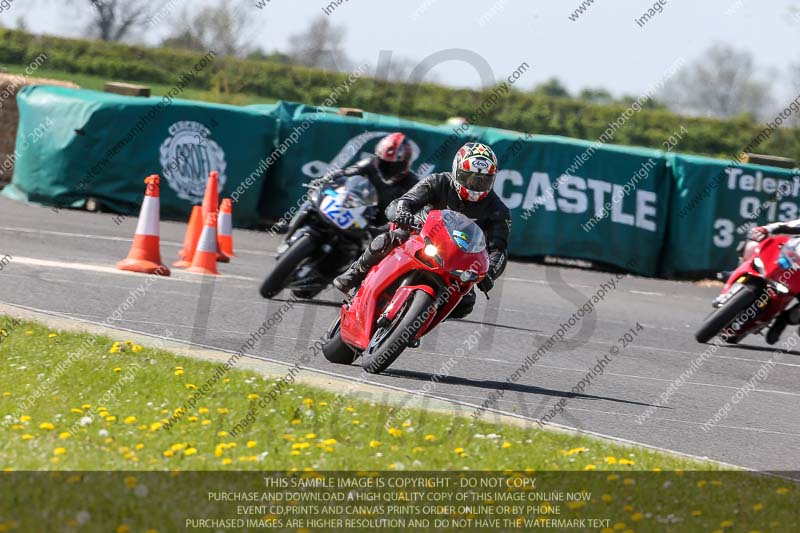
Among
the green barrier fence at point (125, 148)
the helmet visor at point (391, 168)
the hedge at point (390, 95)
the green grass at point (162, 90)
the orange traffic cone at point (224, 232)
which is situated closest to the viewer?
the helmet visor at point (391, 168)

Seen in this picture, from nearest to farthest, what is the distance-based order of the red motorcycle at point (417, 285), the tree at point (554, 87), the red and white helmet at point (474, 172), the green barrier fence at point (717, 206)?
the red motorcycle at point (417, 285)
the red and white helmet at point (474, 172)
the green barrier fence at point (717, 206)
the tree at point (554, 87)

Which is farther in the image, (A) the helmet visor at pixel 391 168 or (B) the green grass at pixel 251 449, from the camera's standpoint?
(A) the helmet visor at pixel 391 168

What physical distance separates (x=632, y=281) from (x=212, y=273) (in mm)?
8578

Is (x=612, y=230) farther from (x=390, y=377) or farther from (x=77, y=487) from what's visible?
(x=77, y=487)

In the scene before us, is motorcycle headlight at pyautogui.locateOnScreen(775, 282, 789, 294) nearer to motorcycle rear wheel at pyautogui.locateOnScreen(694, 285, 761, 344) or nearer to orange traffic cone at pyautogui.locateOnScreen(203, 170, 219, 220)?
motorcycle rear wheel at pyautogui.locateOnScreen(694, 285, 761, 344)

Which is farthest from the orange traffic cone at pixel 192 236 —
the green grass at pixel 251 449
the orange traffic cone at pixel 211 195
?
the green grass at pixel 251 449

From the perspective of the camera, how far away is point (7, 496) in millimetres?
5500

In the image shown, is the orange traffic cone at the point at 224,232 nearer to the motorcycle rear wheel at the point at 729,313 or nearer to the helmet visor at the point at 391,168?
the helmet visor at the point at 391,168

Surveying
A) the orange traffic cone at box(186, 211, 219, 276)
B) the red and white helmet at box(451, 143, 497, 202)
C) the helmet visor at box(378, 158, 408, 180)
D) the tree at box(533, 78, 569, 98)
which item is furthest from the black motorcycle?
the tree at box(533, 78, 569, 98)

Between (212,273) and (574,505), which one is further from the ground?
(574,505)

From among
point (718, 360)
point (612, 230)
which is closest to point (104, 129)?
point (612, 230)

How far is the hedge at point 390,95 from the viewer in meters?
39.9

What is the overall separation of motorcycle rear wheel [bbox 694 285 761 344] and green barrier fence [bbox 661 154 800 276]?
8.41 meters

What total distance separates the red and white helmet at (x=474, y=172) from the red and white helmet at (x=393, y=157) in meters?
2.57
